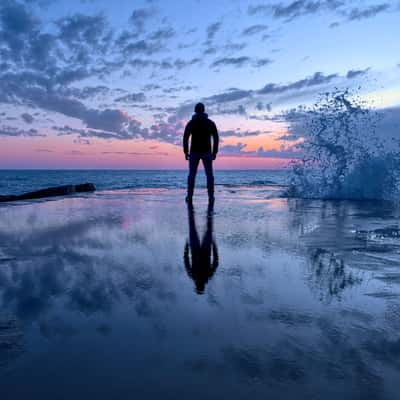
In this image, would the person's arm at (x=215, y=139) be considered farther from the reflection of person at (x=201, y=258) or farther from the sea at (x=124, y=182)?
the sea at (x=124, y=182)

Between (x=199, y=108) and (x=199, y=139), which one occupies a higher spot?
(x=199, y=108)

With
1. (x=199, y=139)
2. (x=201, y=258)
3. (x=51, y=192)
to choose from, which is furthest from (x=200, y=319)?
(x=51, y=192)

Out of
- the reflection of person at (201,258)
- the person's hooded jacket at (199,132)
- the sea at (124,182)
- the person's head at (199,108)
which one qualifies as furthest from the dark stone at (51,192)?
the reflection of person at (201,258)

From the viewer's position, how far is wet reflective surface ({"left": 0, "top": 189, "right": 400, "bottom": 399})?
4.43ft

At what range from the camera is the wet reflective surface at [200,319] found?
53.1 inches

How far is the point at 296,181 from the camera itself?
41.0 ft

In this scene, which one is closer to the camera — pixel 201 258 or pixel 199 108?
pixel 201 258

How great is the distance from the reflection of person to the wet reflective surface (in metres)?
0.02

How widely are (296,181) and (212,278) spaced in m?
10.4

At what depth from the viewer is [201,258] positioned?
336 cm

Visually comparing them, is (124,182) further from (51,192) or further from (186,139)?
(186,139)

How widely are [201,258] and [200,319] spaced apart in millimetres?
1445

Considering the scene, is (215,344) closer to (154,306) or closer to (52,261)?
(154,306)

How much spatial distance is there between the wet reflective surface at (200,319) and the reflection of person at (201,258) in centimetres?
2
